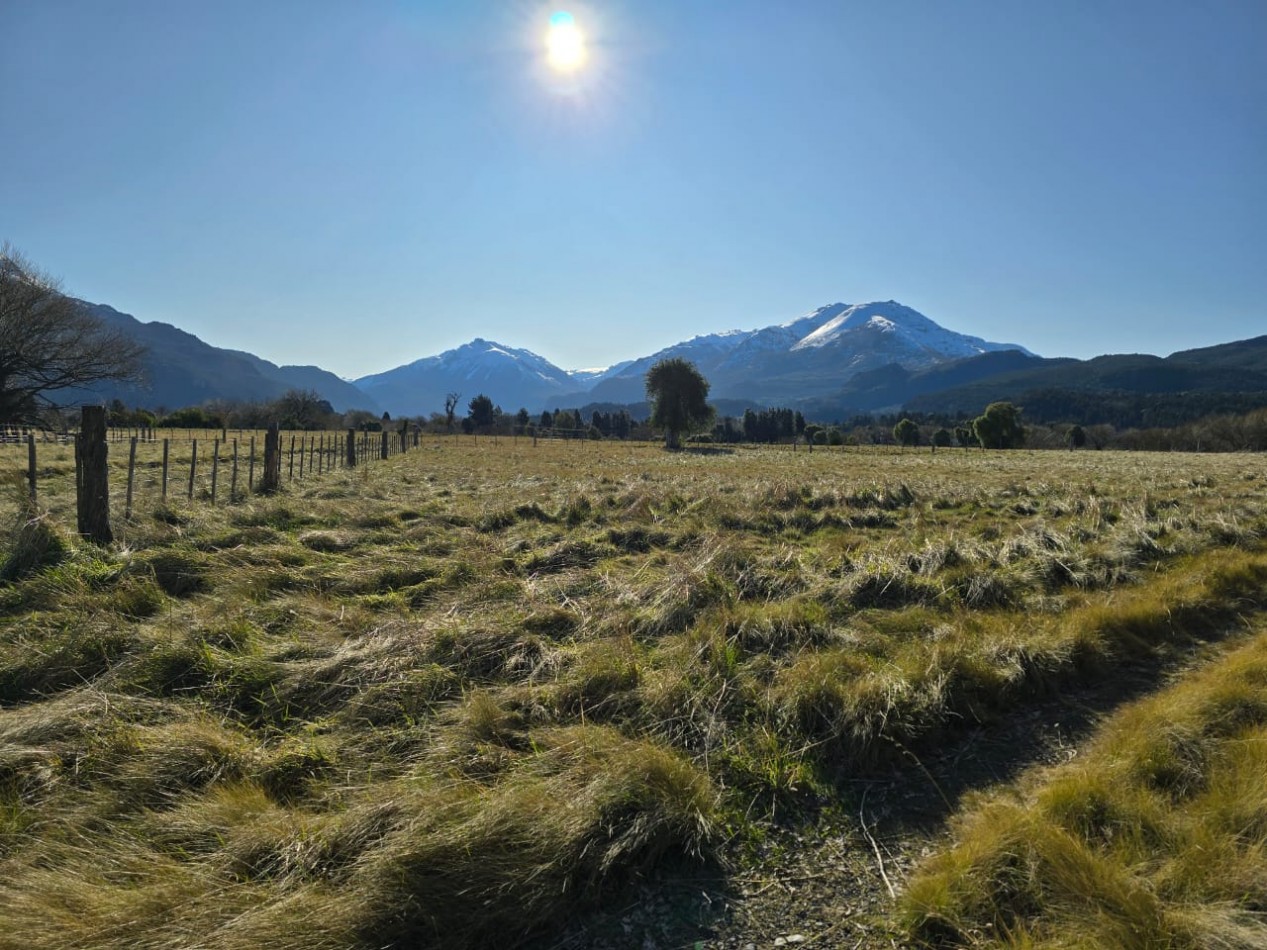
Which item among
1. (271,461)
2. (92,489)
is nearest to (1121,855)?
(92,489)

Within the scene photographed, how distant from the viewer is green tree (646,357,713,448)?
69250 mm

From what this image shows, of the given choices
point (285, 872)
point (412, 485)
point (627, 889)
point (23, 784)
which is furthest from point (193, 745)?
point (412, 485)

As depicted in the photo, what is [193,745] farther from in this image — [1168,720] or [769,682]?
[1168,720]

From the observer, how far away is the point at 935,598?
7.07m

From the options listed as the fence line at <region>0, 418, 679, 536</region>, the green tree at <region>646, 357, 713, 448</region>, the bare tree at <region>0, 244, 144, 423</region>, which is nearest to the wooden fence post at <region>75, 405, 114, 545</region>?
the fence line at <region>0, 418, 679, 536</region>

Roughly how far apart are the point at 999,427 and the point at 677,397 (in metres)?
42.0

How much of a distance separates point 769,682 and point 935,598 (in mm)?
3266

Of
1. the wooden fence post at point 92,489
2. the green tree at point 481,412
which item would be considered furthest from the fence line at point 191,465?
the green tree at point 481,412

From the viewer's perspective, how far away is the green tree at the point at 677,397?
69.2 metres

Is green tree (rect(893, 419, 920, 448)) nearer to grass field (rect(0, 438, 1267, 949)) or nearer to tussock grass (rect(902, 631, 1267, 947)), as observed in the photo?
grass field (rect(0, 438, 1267, 949))

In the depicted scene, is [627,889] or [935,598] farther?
[935,598]

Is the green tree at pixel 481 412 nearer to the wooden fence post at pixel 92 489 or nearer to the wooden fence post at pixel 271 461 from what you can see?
the wooden fence post at pixel 271 461

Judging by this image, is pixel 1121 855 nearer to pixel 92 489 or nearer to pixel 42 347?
pixel 92 489

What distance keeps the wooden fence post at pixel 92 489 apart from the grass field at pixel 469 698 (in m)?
0.39
